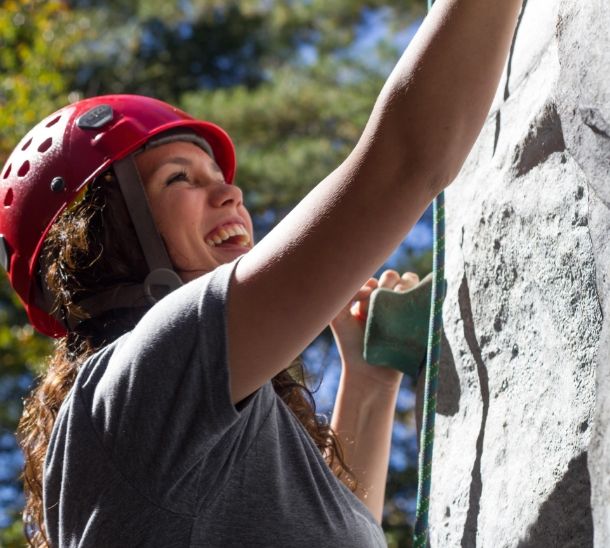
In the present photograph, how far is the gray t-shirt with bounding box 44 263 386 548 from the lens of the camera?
5.24 ft

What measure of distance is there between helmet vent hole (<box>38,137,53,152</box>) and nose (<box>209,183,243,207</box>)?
53 cm

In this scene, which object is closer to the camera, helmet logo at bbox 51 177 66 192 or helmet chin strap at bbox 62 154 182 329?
helmet chin strap at bbox 62 154 182 329

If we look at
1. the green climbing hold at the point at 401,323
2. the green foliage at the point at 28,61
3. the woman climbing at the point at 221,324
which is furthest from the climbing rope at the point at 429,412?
the green foliage at the point at 28,61

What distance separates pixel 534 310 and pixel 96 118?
1252mm

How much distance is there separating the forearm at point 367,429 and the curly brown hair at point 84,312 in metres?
0.12

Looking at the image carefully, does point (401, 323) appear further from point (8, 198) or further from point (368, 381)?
point (8, 198)

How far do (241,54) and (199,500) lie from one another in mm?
15700

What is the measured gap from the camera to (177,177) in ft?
7.78

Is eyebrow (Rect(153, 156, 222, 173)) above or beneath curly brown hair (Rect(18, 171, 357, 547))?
above

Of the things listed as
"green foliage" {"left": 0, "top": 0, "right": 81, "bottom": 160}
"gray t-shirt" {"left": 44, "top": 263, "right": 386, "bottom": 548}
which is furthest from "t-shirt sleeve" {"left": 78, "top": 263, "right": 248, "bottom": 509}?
"green foliage" {"left": 0, "top": 0, "right": 81, "bottom": 160}

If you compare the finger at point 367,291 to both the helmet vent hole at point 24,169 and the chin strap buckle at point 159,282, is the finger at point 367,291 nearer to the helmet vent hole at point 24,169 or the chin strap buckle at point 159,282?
the chin strap buckle at point 159,282

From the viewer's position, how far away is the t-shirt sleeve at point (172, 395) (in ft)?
5.17

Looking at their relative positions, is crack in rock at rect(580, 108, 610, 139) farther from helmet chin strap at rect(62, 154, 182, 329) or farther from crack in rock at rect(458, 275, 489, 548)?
helmet chin strap at rect(62, 154, 182, 329)

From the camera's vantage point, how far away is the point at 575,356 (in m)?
1.69
